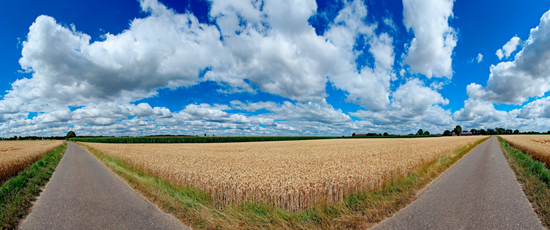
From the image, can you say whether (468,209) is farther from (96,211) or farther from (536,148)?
(536,148)

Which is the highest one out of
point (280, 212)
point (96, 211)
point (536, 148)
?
point (536, 148)

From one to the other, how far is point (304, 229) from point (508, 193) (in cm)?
977

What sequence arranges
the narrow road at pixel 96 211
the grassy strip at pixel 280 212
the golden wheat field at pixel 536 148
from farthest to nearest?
1. the golden wheat field at pixel 536 148
2. the narrow road at pixel 96 211
3. the grassy strip at pixel 280 212

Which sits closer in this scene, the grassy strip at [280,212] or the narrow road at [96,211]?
the grassy strip at [280,212]

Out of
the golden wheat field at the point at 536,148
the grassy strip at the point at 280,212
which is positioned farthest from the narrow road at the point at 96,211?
the golden wheat field at the point at 536,148

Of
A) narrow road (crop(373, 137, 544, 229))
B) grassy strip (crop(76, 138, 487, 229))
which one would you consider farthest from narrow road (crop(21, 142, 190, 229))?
narrow road (crop(373, 137, 544, 229))

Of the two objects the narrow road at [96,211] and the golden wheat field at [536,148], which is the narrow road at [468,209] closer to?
the narrow road at [96,211]

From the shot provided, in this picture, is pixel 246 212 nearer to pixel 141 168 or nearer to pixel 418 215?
pixel 418 215

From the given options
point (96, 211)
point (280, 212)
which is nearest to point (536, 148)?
point (280, 212)

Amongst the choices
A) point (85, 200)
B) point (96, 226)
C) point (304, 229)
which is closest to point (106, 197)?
point (85, 200)

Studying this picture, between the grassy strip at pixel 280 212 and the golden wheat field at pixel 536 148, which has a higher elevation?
the golden wheat field at pixel 536 148

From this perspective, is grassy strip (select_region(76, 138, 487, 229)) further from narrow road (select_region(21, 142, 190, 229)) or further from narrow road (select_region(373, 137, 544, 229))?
narrow road (select_region(21, 142, 190, 229))

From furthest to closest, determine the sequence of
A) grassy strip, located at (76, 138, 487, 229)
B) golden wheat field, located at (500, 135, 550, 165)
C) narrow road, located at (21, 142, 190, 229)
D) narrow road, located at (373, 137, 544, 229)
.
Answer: golden wheat field, located at (500, 135, 550, 165), narrow road, located at (21, 142, 190, 229), narrow road, located at (373, 137, 544, 229), grassy strip, located at (76, 138, 487, 229)

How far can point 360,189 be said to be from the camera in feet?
27.2
